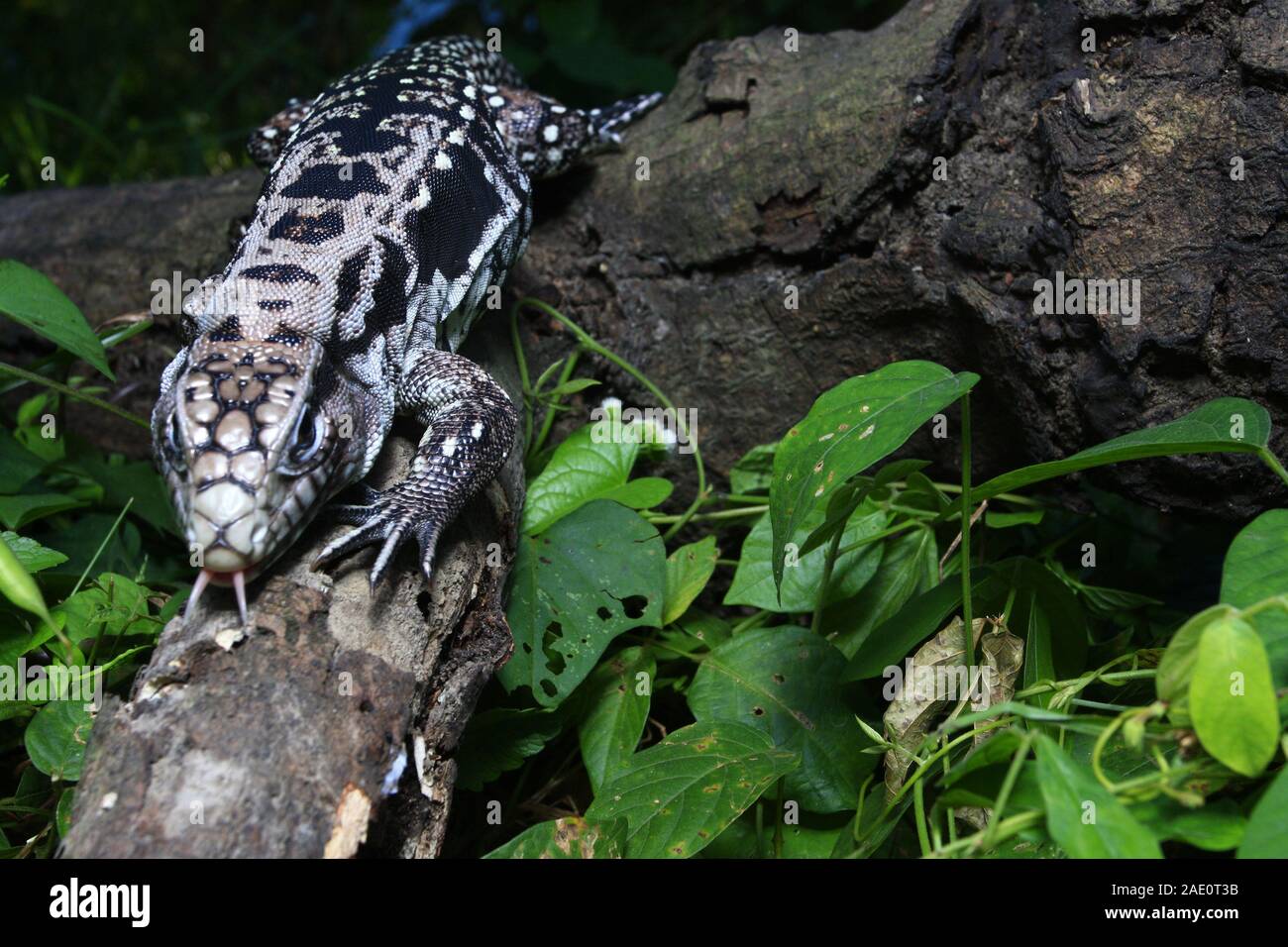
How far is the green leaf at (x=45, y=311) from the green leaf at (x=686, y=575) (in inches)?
75.0

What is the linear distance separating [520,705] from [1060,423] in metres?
1.97

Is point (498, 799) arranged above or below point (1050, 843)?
below

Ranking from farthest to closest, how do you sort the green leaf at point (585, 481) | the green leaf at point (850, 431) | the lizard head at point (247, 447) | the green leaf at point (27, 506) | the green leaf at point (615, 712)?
the green leaf at point (585, 481), the green leaf at point (27, 506), the green leaf at point (615, 712), the lizard head at point (247, 447), the green leaf at point (850, 431)

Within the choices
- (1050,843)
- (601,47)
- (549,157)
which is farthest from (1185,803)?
(601,47)

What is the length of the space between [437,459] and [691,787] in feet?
3.84

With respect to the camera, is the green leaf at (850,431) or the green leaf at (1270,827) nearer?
the green leaf at (1270,827)

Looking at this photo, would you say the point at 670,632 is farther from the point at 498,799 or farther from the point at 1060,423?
the point at 1060,423

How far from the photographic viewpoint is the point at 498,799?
10.9 ft

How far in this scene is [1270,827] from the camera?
63.7 inches

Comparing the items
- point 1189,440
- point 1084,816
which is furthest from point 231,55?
point 1084,816

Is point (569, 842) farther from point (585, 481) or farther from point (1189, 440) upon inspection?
point (1189, 440)

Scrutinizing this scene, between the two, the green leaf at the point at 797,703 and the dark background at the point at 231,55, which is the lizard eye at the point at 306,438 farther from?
the dark background at the point at 231,55

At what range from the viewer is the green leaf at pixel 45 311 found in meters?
3.01

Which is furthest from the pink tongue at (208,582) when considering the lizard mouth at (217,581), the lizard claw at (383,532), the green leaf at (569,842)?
the green leaf at (569,842)
